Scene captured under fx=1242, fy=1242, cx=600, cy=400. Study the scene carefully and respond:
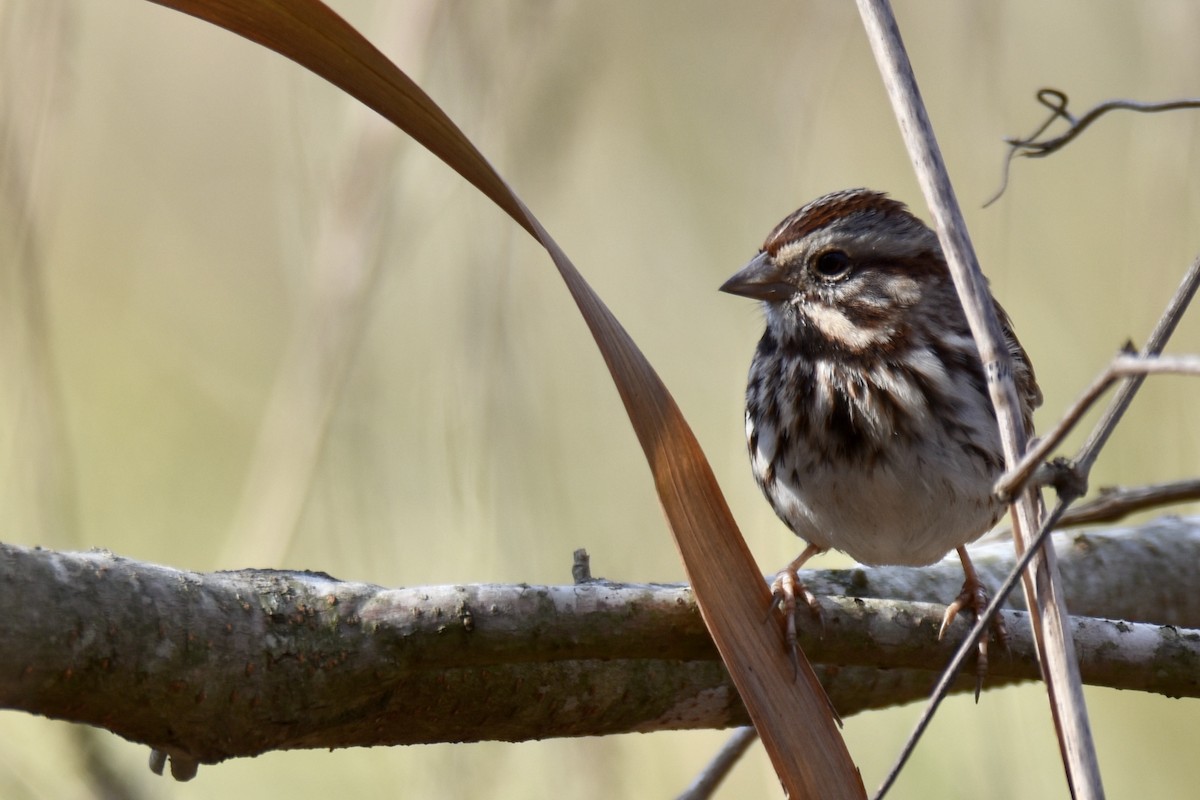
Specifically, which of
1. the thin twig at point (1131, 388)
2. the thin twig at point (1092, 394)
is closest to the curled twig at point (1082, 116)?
the thin twig at point (1131, 388)

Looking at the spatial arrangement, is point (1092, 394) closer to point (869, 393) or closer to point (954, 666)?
point (954, 666)

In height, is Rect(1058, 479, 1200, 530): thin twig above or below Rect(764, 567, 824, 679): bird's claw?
above

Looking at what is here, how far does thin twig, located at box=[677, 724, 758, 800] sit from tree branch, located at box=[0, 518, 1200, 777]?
284 millimetres

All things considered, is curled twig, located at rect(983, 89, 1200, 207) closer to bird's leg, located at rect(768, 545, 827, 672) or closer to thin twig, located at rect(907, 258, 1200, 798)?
thin twig, located at rect(907, 258, 1200, 798)

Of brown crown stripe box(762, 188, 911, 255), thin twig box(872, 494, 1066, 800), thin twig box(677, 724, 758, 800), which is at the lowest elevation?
thin twig box(677, 724, 758, 800)

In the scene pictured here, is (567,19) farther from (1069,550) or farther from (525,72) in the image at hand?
(1069,550)

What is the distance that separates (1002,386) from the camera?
4.70ft

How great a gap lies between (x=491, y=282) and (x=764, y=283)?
2.05 feet

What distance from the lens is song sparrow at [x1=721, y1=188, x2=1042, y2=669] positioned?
8.27 ft

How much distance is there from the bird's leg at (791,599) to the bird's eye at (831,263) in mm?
671

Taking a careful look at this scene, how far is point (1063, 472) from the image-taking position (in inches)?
48.6

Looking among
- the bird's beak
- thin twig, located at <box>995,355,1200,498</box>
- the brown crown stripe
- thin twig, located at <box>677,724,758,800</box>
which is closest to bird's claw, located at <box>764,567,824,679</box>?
thin twig, located at <box>677,724,758,800</box>

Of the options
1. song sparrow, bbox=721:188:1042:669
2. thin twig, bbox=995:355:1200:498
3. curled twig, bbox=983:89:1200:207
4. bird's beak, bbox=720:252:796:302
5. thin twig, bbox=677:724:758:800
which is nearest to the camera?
thin twig, bbox=995:355:1200:498

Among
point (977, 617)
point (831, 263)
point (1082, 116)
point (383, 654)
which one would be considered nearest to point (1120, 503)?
point (977, 617)
